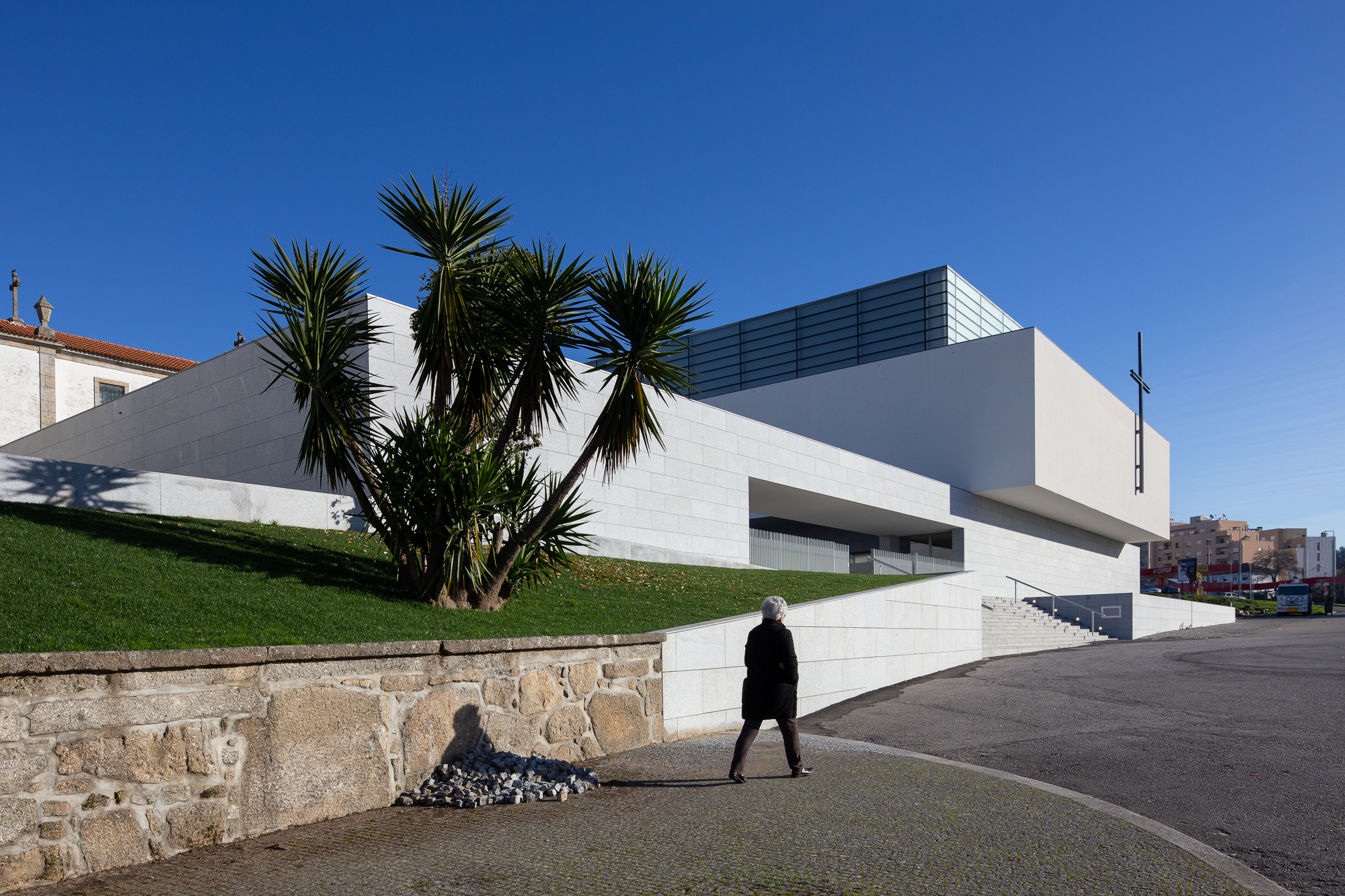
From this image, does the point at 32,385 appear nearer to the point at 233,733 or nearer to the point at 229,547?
the point at 229,547

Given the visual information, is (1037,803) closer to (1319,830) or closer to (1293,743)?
(1319,830)

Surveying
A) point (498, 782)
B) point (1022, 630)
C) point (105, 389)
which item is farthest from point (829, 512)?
point (105, 389)

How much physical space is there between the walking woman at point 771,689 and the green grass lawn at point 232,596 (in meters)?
2.15

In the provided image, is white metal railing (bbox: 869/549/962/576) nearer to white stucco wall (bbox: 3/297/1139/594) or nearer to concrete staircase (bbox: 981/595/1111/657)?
concrete staircase (bbox: 981/595/1111/657)

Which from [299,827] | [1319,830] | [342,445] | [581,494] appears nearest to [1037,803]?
[1319,830]

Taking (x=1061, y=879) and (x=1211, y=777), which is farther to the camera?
(x=1211, y=777)

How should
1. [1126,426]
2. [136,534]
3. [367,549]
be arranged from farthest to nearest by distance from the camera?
[1126,426] < [367,549] < [136,534]

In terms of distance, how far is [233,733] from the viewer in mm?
5641

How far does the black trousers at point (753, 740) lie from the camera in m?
7.24

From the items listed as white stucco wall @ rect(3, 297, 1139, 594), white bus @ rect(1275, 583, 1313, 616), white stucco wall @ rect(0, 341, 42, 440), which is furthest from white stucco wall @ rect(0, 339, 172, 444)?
white bus @ rect(1275, 583, 1313, 616)

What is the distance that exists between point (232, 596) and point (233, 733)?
2456 millimetres

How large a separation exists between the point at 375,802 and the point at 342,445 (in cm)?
446

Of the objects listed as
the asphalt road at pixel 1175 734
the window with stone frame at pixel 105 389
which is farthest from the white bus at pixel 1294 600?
the window with stone frame at pixel 105 389

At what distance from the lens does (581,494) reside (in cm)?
2022
